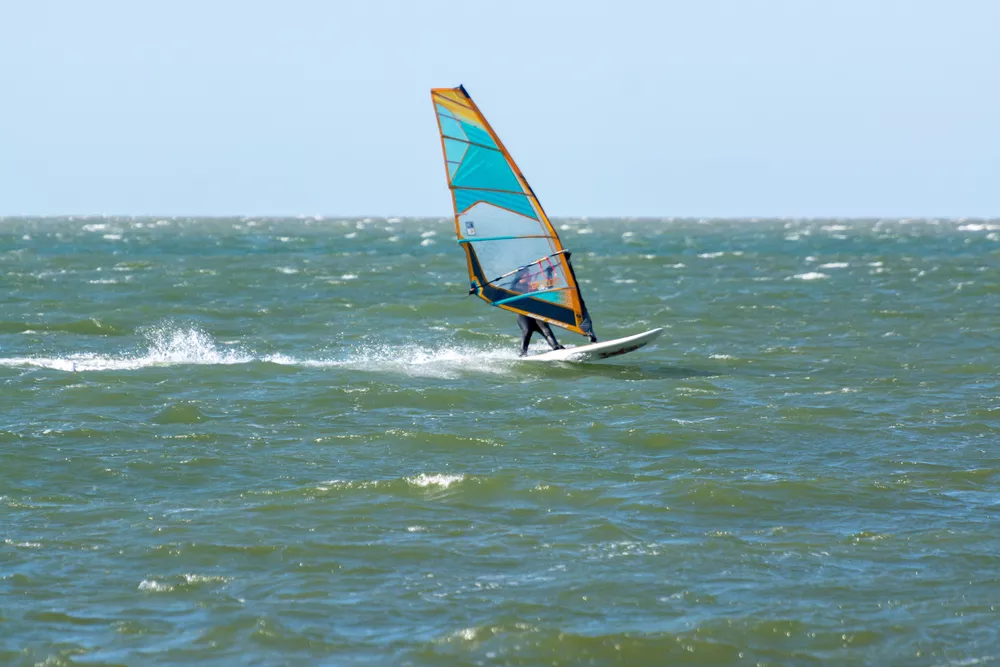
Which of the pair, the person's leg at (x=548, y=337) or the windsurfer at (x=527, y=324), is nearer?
the windsurfer at (x=527, y=324)

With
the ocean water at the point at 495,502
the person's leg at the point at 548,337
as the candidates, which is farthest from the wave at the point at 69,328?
the person's leg at the point at 548,337

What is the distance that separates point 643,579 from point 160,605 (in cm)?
301

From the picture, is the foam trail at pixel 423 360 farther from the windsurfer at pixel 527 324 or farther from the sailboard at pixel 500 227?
the sailboard at pixel 500 227

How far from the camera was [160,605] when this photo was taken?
7812mm

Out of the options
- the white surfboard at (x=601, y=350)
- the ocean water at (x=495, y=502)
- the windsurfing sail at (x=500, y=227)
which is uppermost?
the windsurfing sail at (x=500, y=227)

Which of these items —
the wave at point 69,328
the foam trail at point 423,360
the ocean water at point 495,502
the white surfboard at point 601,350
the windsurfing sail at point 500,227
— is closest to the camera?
the ocean water at point 495,502

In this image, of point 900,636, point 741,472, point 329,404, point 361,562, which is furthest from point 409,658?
point 329,404

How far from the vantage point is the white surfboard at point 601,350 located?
18688 mm

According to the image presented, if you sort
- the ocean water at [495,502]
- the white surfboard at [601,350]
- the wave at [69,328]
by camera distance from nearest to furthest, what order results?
1. the ocean water at [495,502]
2. the white surfboard at [601,350]
3. the wave at [69,328]

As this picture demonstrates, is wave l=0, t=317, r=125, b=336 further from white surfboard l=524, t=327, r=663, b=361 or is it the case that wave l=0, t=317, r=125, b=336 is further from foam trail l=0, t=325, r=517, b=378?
white surfboard l=524, t=327, r=663, b=361

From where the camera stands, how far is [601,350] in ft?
61.7

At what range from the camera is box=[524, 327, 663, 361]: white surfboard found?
736 inches

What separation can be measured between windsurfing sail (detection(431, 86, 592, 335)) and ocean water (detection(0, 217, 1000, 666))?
103 centimetres

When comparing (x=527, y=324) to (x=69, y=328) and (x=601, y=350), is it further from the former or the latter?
(x=69, y=328)
